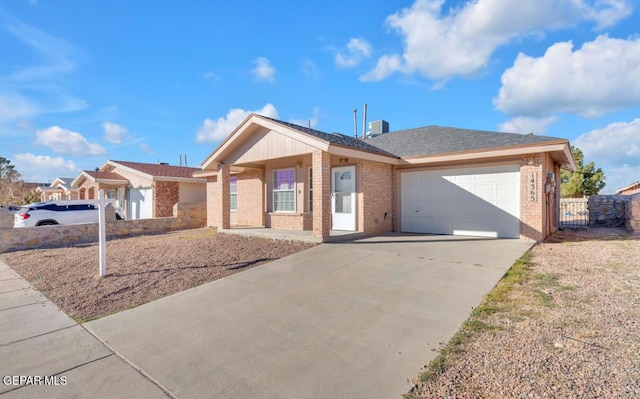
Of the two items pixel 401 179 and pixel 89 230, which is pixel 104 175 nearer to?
pixel 89 230

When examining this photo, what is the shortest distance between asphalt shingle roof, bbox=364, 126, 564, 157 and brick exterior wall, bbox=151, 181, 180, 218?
12.8 metres

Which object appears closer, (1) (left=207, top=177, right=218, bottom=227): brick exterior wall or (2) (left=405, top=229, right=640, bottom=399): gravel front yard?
(2) (left=405, top=229, right=640, bottom=399): gravel front yard

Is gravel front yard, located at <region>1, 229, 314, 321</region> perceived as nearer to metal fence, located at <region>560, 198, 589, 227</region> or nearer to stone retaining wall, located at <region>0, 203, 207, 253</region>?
stone retaining wall, located at <region>0, 203, 207, 253</region>

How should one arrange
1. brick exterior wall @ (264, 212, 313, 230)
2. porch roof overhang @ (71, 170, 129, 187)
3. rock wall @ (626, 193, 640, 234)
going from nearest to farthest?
brick exterior wall @ (264, 212, 313, 230), rock wall @ (626, 193, 640, 234), porch roof overhang @ (71, 170, 129, 187)

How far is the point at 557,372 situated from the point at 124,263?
877 cm

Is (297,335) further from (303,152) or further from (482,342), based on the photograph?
(303,152)

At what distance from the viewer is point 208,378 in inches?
128

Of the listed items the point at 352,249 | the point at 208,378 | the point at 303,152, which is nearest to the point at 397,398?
the point at 208,378

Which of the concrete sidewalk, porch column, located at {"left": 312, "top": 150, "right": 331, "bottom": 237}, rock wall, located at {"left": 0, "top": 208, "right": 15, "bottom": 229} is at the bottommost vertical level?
the concrete sidewalk

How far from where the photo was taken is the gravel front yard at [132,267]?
581 cm

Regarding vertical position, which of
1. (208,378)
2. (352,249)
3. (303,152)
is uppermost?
(303,152)

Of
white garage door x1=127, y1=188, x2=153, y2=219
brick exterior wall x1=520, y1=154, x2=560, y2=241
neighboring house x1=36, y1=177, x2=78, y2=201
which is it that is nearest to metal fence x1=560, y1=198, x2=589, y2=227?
brick exterior wall x1=520, y1=154, x2=560, y2=241

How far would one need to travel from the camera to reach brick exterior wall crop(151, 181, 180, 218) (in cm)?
1945

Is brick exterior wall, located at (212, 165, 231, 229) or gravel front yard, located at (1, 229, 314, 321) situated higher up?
brick exterior wall, located at (212, 165, 231, 229)
